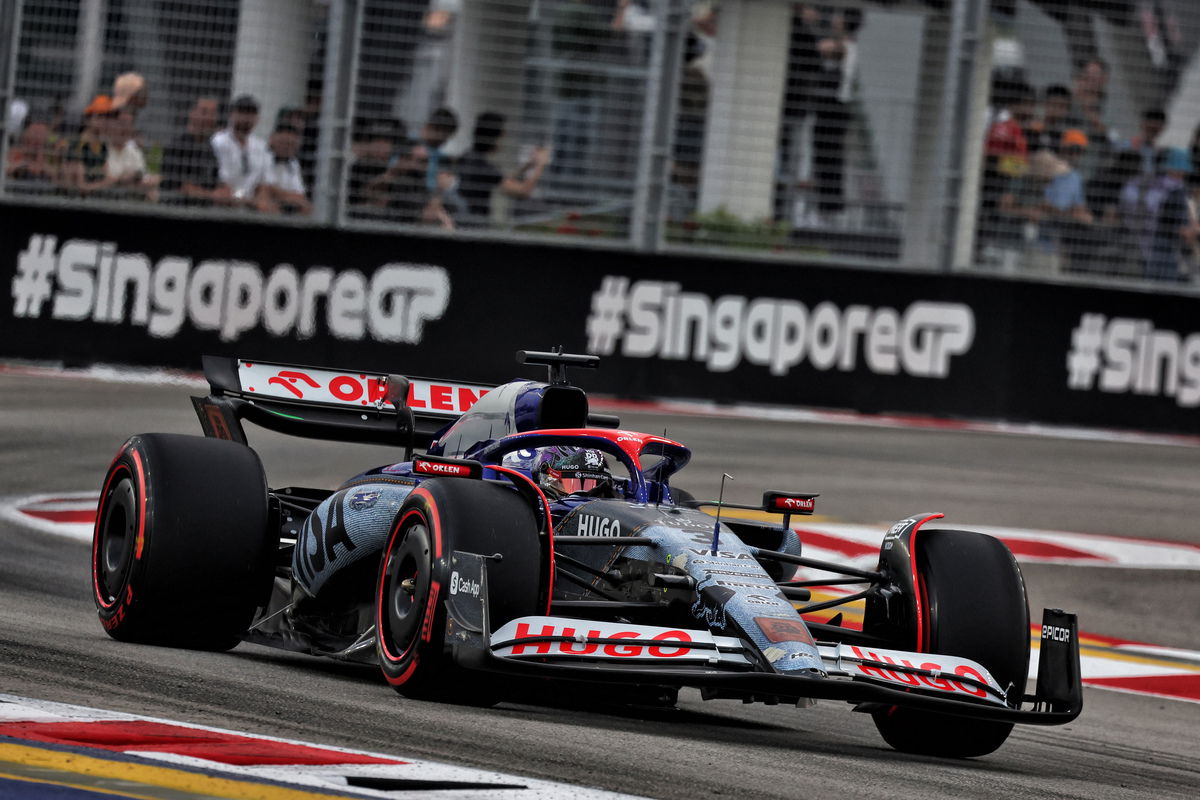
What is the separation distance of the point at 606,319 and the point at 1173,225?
480 centimetres

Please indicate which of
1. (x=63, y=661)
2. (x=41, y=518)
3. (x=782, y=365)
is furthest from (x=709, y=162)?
(x=63, y=661)

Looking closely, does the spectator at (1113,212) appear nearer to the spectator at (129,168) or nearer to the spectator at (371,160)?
the spectator at (371,160)

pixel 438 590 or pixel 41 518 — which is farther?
pixel 41 518

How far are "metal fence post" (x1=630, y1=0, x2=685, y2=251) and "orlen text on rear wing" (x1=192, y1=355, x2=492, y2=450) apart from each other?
796 centimetres

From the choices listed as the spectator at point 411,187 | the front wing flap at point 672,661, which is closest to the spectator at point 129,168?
the spectator at point 411,187

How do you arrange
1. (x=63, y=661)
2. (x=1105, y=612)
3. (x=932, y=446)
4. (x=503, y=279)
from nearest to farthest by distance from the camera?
(x=63, y=661) → (x=1105, y=612) → (x=932, y=446) → (x=503, y=279)

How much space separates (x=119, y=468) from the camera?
7320 mm

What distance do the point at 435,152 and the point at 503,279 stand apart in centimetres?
116

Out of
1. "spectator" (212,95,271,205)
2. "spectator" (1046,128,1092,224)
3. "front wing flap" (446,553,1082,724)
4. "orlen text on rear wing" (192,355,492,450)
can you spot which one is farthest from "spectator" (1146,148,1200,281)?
"front wing flap" (446,553,1082,724)

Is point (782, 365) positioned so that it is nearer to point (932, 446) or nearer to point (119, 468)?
point (932, 446)

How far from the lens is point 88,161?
1563 cm

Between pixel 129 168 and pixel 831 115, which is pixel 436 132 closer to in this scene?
pixel 129 168

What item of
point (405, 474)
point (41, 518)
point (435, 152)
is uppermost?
point (435, 152)

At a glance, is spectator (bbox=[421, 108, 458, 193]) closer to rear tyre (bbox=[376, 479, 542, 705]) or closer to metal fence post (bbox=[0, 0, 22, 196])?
metal fence post (bbox=[0, 0, 22, 196])
